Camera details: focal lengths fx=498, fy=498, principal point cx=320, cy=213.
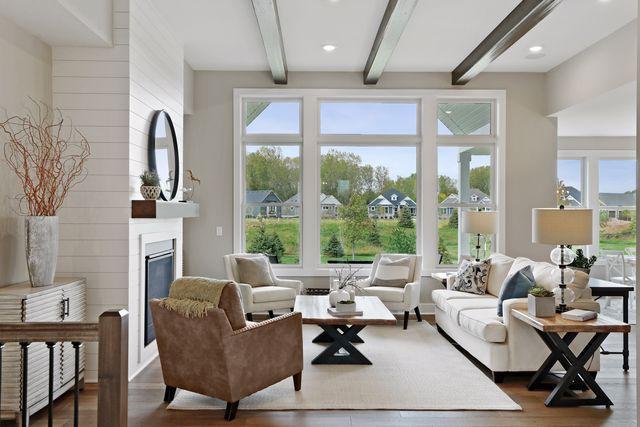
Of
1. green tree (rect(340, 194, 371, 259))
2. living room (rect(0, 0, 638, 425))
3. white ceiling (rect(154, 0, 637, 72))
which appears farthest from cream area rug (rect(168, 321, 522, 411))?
white ceiling (rect(154, 0, 637, 72))

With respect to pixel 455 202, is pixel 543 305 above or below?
below

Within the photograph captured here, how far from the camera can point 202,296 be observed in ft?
9.86

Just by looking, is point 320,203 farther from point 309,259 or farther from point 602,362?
point 602,362

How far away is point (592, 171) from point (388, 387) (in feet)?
21.9

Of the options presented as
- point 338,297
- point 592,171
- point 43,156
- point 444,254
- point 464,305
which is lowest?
point 464,305

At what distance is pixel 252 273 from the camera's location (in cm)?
575

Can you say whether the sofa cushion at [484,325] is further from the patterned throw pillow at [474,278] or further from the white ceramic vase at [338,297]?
the white ceramic vase at [338,297]

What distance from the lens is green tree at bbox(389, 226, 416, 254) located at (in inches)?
258

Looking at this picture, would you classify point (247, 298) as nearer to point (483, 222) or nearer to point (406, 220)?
point (406, 220)

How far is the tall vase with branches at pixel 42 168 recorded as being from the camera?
10.5 feet

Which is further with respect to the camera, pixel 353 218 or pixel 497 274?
pixel 353 218

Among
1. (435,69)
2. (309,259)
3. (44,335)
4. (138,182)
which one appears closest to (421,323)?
(309,259)

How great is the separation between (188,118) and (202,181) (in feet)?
2.68

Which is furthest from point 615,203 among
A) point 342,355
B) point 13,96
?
point 13,96
